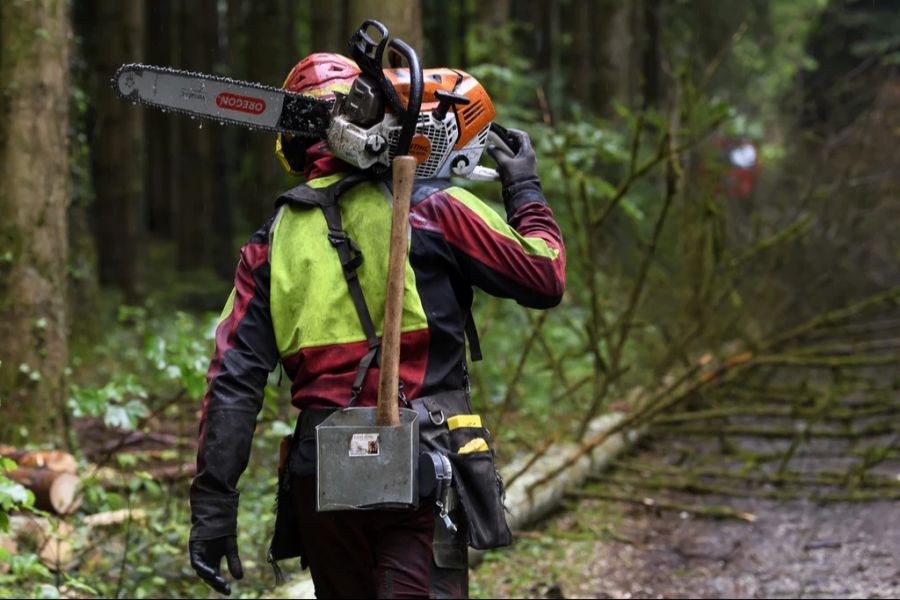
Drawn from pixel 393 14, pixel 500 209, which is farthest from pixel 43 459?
pixel 500 209

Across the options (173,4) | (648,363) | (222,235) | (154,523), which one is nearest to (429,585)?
(154,523)

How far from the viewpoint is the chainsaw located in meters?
3.18

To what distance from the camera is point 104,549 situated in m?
5.69

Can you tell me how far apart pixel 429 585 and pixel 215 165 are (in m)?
20.0

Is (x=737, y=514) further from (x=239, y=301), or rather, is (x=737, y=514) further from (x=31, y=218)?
(x=239, y=301)

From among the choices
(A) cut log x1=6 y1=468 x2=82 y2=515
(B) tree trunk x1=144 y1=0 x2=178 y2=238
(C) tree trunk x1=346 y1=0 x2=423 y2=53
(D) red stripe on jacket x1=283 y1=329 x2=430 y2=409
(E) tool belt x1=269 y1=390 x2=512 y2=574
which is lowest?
(A) cut log x1=6 y1=468 x2=82 y2=515

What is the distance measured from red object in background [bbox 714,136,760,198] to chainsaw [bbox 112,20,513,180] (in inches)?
277

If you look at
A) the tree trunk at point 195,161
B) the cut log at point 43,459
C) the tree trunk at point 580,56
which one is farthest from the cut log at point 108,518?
the tree trunk at point 580,56

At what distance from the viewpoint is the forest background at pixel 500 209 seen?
5.99 meters

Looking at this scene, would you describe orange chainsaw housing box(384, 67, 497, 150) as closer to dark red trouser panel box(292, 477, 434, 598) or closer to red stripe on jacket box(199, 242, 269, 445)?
red stripe on jacket box(199, 242, 269, 445)

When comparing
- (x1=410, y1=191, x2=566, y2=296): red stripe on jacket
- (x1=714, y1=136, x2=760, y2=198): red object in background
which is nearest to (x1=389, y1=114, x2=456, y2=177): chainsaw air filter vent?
(x1=410, y1=191, x2=566, y2=296): red stripe on jacket

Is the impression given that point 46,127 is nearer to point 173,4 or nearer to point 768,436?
point 768,436

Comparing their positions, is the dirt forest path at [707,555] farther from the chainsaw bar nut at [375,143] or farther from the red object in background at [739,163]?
the red object in background at [739,163]

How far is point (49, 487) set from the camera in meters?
5.82
